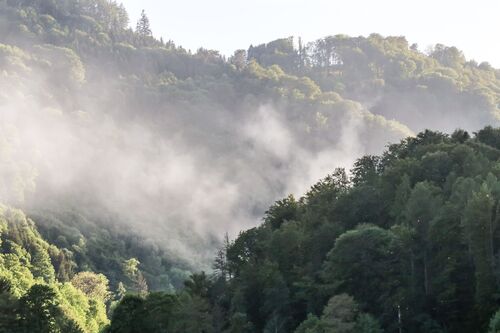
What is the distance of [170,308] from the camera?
4230 inches

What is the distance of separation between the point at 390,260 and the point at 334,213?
2881 cm

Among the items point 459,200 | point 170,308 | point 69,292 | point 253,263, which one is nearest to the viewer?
point 459,200

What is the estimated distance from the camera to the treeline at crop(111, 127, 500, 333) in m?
87.6

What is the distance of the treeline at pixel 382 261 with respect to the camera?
87562 mm

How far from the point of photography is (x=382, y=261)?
310 feet

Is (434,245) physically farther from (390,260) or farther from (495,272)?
(495,272)

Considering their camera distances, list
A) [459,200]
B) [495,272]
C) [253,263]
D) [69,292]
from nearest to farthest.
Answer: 1. [495,272]
2. [459,200]
3. [253,263]
4. [69,292]

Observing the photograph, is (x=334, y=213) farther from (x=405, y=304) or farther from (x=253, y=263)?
(x=405, y=304)

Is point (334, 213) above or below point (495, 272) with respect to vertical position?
above

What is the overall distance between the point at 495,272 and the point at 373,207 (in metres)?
37.6

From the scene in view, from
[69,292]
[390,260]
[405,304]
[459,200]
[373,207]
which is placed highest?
Result: [69,292]

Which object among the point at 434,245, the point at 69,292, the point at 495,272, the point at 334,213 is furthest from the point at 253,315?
the point at 69,292

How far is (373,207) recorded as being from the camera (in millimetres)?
120188

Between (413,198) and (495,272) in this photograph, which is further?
(413,198)
